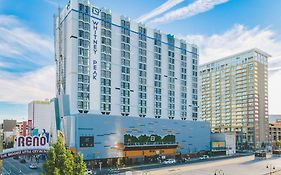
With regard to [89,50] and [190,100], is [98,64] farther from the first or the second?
[190,100]

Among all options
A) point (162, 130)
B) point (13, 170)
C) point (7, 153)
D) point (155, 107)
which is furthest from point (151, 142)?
point (7, 153)

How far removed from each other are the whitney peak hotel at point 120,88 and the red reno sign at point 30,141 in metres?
42.4

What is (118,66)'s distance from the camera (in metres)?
99.1

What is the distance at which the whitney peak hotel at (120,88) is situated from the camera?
289 feet

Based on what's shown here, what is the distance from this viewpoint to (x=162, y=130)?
346 ft

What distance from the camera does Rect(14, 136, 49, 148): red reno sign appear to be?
126 ft

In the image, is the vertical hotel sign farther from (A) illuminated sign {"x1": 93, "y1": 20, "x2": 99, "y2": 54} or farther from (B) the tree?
(B) the tree

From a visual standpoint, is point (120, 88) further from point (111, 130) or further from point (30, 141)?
point (30, 141)

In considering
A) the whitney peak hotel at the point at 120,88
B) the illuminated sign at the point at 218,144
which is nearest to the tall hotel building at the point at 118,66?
the whitney peak hotel at the point at 120,88

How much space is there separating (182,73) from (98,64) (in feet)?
137

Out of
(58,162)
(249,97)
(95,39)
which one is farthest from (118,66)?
(249,97)

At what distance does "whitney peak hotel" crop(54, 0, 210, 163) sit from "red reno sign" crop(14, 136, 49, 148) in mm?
42373

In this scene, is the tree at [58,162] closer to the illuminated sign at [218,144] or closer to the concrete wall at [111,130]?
the concrete wall at [111,130]

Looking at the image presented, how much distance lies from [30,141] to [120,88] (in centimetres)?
6041
